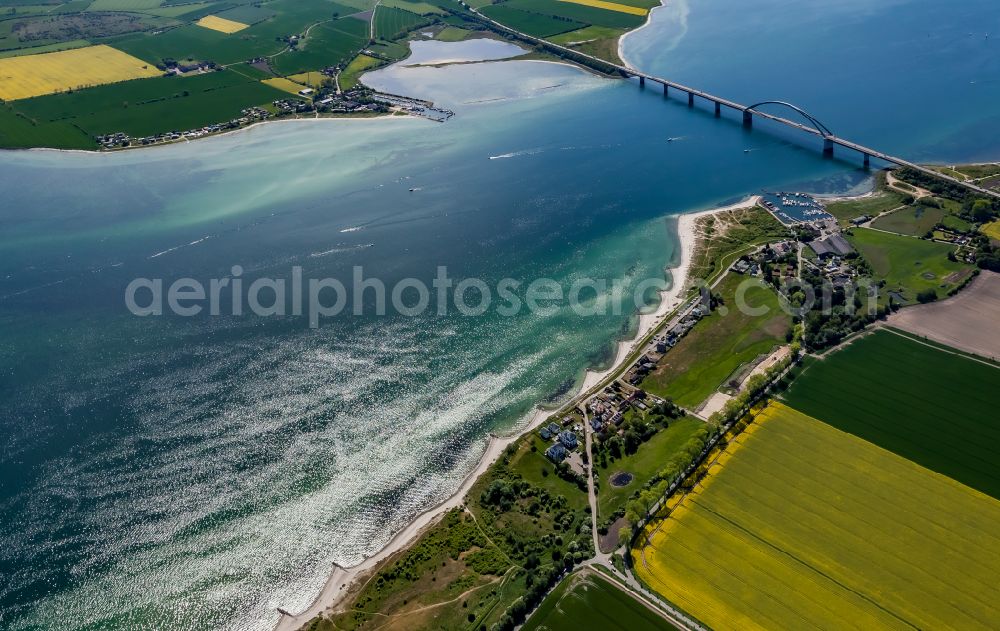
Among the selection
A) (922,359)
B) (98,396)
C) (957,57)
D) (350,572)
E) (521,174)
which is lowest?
(350,572)

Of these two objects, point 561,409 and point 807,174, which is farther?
point 807,174

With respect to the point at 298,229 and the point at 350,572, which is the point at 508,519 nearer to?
the point at 350,572

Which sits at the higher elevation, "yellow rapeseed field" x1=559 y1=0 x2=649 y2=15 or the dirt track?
"yellow rapeseed field" x1=559 y1=0 x2=649 y2=15

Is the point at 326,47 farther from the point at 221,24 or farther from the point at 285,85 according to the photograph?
the point at 221,24

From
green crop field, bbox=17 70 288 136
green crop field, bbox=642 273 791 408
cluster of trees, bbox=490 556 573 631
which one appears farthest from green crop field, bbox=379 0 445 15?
cluster of trees, bbox=490 556 573 631

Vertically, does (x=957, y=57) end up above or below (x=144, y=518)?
above

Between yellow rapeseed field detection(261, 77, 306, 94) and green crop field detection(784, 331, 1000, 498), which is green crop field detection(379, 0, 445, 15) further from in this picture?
green crop field detection(784, 331, 1000, 498)

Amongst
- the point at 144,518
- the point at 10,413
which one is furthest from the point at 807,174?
the point at 10,413

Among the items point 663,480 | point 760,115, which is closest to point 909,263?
point 663,480
